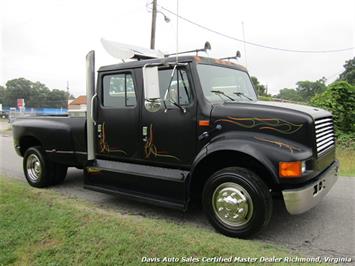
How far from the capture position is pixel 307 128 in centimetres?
362

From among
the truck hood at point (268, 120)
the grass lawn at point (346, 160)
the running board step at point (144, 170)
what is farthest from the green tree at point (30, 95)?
the truck hood at point (268, 120)

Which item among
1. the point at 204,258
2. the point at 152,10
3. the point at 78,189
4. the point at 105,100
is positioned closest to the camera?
the point at 204,258

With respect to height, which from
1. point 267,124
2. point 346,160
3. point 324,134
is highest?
point 267,124

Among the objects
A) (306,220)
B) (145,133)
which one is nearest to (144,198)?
(145,133)

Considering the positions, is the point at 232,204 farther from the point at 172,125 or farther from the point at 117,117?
the point at 117,117

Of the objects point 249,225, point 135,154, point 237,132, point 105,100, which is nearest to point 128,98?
point 105,100

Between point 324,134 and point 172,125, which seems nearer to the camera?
point 324,134

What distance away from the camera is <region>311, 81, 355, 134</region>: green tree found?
12133mm

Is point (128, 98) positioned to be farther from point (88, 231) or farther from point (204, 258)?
point (204, 258)

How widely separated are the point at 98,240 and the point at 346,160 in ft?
26.1

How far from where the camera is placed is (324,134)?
4172 mm

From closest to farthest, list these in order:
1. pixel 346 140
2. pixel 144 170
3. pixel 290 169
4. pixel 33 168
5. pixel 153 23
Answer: pixel 290 169 < pixel 144 170 < pixel 33 168 < pixel 346 140 < pixel 153 23

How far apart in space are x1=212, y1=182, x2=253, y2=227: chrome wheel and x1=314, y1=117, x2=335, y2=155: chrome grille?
1.04 metres

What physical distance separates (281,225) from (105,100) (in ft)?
10.3
